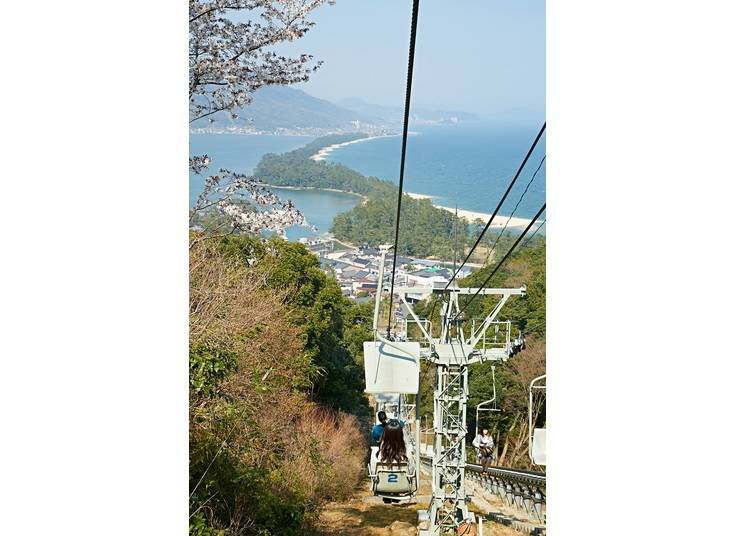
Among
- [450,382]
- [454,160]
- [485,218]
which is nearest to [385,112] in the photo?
[454,160]

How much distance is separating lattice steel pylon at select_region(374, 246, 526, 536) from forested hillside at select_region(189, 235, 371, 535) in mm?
1039

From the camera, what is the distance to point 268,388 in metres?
5.02

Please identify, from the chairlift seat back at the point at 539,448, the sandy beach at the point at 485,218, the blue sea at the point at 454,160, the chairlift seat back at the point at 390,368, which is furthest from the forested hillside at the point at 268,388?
the blue sea at the point at 454,160

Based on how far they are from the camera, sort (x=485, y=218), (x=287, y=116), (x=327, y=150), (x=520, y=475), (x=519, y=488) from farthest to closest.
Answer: (x=327, y=150)
(x=485, y=218)
(x=287, y=116)
(x=519, y=488)
(x=520, y=475)

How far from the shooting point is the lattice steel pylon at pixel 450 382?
17.7ft

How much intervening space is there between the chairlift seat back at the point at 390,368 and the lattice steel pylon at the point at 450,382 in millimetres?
87

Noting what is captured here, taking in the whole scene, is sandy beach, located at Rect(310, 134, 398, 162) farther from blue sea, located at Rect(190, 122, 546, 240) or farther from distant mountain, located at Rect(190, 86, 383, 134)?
distant mountain, located at Rect(190, 86, 383, 134)

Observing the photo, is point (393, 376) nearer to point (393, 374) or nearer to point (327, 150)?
point (393, 374)

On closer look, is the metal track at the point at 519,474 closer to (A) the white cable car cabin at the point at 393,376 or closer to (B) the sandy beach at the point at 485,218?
(A) the white cable car cabin at the point at 393,376

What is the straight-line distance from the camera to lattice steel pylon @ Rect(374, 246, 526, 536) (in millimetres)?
5391

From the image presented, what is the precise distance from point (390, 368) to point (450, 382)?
1.40ft
